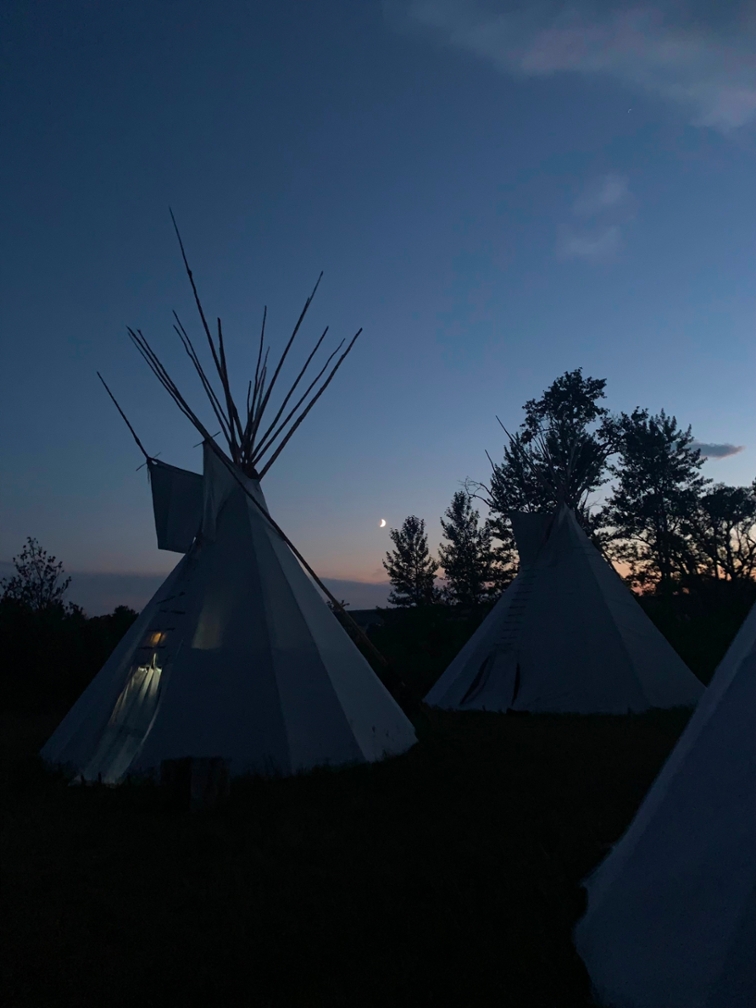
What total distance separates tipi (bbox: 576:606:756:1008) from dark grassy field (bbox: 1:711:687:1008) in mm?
230

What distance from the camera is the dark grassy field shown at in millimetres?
2262

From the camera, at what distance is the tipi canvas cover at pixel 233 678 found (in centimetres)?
523

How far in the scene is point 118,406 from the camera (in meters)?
6.79

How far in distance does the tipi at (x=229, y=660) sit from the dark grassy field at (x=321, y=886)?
1.19 ft

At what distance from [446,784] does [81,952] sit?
287 centimetres

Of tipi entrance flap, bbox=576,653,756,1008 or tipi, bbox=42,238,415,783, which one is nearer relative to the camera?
tipi entrance flap, bbox=576,653,756,1008

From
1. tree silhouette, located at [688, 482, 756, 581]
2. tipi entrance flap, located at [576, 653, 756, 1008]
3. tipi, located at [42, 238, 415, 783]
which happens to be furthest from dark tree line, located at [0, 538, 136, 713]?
tree silhouette, located at [688, 482, 756, 581]

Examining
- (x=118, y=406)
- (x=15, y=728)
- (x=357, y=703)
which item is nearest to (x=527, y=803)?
(x=357, y=703)

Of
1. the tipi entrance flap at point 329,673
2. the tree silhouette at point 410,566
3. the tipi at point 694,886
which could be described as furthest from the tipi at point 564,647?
the tree silhouette at point 410,566

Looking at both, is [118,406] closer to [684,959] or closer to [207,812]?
[207,812]

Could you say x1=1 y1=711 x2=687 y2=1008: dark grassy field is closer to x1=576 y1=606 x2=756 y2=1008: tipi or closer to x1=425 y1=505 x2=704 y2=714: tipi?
x1=576 y1=606 x2=756 y2=1008: tipi

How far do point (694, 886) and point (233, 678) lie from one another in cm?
420

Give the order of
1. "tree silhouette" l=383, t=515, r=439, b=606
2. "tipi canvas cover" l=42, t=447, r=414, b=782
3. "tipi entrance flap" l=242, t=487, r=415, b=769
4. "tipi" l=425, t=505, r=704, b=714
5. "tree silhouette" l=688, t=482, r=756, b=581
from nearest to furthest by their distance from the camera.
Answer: "tipi canvas cover" l=42, t=447, r=414, b=782 → "tipi entrance flap" l=242, t=487, r=415, b=769 → "tipi" l=425, t=505, r=704, b=714 → "tree silhouette" l=688, t=482, r=756, b=581 → "tree silhouette" l=383, t=515, r=439, b=606

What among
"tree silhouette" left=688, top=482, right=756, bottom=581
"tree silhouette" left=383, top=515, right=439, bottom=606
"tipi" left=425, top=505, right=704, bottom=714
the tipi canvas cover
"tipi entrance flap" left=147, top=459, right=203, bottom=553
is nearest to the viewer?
the tipi canvas cover
